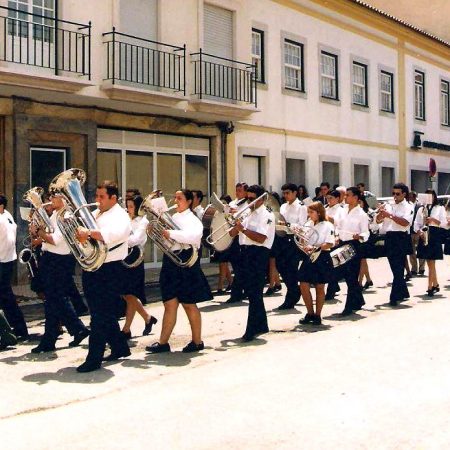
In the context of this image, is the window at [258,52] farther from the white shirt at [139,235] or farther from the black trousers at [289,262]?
the white shirt at [139,235]

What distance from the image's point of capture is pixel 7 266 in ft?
28.7

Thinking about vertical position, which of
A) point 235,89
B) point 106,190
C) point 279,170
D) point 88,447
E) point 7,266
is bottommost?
point 88,447

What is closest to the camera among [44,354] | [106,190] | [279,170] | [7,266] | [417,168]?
[106,190]

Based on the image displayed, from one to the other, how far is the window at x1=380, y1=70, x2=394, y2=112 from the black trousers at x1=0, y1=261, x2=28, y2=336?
1889cm

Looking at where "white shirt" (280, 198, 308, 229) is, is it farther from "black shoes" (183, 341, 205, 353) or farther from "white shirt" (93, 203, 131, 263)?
"white shirt" (93, 203, 131, 263)

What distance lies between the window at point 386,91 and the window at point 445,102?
461cm

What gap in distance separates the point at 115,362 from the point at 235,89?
11.9m

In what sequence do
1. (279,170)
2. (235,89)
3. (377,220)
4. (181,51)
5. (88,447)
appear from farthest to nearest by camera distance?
(279,170)
(235,89)
(181,51)
(377,220)
(88,447)

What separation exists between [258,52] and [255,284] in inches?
486

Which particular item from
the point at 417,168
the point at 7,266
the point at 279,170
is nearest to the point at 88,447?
the point at 7,266

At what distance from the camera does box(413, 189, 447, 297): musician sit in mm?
12523

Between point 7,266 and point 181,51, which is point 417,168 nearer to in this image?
point 181,51

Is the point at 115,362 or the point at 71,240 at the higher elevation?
the point at 71,240

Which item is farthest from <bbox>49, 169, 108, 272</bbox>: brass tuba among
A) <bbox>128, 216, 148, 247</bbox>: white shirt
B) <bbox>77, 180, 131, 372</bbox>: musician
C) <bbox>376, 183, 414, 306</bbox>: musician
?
<bbox>376, 183, 414, 306</bbox>: musician
